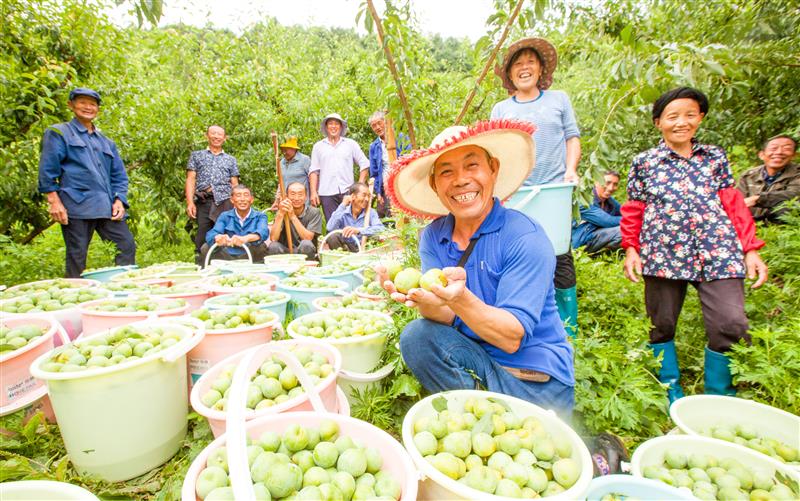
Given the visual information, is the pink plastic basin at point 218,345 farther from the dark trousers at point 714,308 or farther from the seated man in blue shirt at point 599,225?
the seated man in blue shirt at point 599,225

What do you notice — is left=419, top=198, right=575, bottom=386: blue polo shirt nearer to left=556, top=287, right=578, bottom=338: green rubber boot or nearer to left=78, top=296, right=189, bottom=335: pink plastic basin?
left=556, top=287, right=578, bottom=338: green rubber boot

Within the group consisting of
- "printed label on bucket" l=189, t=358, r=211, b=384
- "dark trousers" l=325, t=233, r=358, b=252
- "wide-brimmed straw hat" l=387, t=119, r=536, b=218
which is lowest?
"printed label on bucket" l=189, t=358, r=211, b=384

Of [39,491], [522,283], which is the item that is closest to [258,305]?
[39,491]

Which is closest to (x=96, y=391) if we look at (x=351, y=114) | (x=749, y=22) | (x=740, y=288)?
(x=740, y=288)

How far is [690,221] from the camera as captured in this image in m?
2.45

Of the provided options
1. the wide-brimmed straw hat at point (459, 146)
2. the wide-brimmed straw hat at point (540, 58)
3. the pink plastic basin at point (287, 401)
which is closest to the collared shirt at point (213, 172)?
the wide-brimmed straw hat at point (540, 58)

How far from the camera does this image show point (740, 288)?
93.3 inches

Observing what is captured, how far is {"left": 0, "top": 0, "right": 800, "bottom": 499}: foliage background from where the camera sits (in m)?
2.27

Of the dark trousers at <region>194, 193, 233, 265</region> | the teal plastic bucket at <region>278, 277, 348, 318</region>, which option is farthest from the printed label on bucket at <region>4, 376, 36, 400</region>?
the dark trousers at <region>194, 193, 233, 265</region>

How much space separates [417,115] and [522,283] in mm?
1907

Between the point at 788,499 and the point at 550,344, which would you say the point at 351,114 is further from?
the point at 788,499

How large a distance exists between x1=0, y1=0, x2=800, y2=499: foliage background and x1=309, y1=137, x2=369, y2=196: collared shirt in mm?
2029

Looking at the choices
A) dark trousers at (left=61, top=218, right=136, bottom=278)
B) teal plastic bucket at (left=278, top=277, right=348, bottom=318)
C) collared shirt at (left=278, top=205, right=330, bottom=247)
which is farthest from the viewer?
collared shirt at (left=278, top=205, right=330, bottom=247)

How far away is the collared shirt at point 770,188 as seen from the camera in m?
4.64
